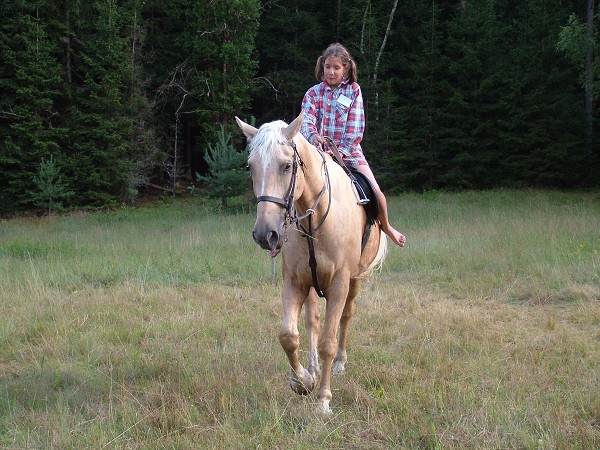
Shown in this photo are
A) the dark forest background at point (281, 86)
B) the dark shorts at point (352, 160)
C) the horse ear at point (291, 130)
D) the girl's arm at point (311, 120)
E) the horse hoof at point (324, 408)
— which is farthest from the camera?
the dark forest background at point (281, 86)

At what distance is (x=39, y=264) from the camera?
32.0 ft

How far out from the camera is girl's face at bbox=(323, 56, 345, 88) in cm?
475

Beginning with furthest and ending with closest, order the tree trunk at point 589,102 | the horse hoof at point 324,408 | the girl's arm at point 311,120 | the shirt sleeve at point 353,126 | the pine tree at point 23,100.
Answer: the pine tree at point 23,100
the tree trunk at point 589,102
the shirt sleeve at point 353,126
the girl's arm at point 311,120
the horse hoof at point 324,408

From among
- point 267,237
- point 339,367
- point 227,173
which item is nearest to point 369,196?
point 339,367

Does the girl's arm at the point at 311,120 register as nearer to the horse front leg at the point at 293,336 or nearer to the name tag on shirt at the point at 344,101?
the name tag on shirt at the point at 344,101

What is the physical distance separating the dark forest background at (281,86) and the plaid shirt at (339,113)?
17.9m

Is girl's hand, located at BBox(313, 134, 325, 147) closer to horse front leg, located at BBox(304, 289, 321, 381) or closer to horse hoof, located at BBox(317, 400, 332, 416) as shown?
horse front leg, located at BBox(304, 289, 321, 381)

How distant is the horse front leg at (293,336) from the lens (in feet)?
13.2

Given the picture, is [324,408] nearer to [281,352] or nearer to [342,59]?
[281,352]

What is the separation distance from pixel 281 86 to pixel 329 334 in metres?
26.3

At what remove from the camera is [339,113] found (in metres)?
4.97

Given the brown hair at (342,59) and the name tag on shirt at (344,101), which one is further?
the name tag on shirt at (344,101)

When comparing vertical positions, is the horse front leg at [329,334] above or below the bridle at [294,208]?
below

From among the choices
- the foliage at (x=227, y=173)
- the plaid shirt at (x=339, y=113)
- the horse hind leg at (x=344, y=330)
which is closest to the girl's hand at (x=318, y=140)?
the plaid shirt at (x=339, y=113)
